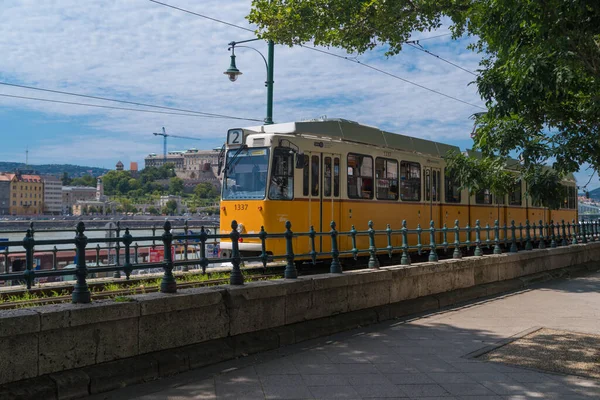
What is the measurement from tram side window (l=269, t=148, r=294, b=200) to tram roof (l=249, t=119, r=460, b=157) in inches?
36.1

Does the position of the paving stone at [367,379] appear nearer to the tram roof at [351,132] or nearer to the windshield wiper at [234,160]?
the windshield wiper at [234,160]

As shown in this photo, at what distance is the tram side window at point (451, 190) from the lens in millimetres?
19125

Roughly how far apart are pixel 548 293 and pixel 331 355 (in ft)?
26.9

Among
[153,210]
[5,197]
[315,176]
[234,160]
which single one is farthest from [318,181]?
[153,210]

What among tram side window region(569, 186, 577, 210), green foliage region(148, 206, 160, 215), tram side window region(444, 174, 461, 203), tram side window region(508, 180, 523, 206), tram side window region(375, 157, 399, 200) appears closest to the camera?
tram side window region(375, 157, 399, 200)

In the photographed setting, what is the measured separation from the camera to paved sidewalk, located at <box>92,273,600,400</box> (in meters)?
5.84

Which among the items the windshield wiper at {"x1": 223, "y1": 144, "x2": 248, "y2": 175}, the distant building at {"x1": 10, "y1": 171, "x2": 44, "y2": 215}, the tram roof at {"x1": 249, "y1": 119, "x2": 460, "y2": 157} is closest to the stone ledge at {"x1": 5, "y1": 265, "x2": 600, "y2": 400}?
the tram roof at {"x1": 249, "y1": 119, "x2": 460, "y2": 157}

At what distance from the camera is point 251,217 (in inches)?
525

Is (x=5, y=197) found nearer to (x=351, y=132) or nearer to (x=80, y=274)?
(x=351, y=132)

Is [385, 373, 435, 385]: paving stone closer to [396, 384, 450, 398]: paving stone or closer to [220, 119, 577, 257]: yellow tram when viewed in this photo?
[396, 384, 450, 398]: paving stone

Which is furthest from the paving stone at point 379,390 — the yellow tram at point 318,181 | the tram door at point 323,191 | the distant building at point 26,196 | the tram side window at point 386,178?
the distant building at point 26,196

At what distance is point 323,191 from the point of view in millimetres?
13977

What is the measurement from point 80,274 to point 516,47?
25.7ft

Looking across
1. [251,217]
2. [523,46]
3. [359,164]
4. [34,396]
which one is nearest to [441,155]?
[359,164]
